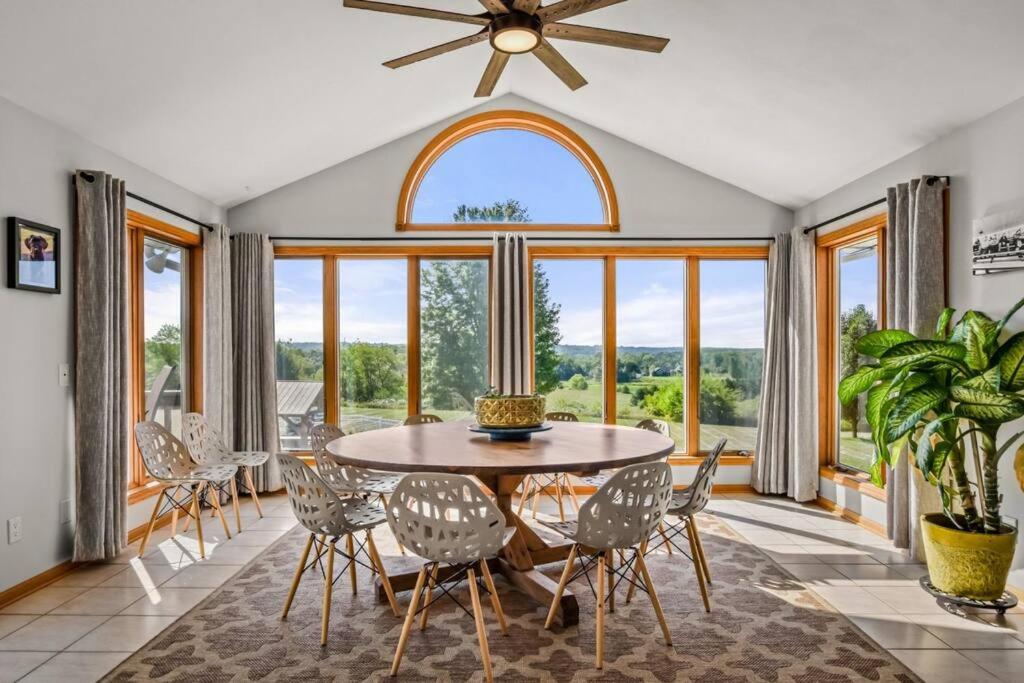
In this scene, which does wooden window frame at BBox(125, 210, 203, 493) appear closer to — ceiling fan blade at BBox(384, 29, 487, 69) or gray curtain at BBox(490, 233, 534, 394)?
ceiling fan blade at BBox(384, 29, 487, 69)

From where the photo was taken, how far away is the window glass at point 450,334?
18.1 ft

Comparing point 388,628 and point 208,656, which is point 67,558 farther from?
point 388,628

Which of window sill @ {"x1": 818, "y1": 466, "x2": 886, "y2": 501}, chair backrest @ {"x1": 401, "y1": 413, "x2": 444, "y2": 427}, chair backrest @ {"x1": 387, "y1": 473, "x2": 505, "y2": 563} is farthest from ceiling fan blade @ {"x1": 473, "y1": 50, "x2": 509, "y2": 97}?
window sill @ {"x1": 818, "y1": 466, "x2": 886, "y2": 501}

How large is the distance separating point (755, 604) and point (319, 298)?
Answer: 4148 mm

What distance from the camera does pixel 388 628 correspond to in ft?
9.18

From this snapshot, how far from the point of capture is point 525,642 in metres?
2.66

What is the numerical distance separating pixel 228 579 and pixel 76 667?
95cm

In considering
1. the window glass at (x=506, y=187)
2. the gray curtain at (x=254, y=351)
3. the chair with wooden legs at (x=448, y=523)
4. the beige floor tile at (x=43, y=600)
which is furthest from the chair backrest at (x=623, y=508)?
the gray curtain at (x=254, y=351)

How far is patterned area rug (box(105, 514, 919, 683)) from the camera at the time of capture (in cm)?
242

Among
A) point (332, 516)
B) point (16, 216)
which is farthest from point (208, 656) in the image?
point (16, 216)

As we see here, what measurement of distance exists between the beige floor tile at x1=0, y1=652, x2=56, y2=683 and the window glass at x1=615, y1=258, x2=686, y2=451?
420 centimetres

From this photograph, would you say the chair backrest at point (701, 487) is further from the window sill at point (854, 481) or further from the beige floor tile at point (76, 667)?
the beige floor tile at point (76, 667)

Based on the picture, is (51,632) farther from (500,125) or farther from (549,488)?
(500,125)

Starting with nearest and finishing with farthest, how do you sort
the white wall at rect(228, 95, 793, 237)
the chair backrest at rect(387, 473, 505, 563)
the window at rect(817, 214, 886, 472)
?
the chair backrest at rect(387, 473, 505, 563)
the window at rect(817, 214, 886, 472)
the white wall at rect(228, 95, 793, 237)
